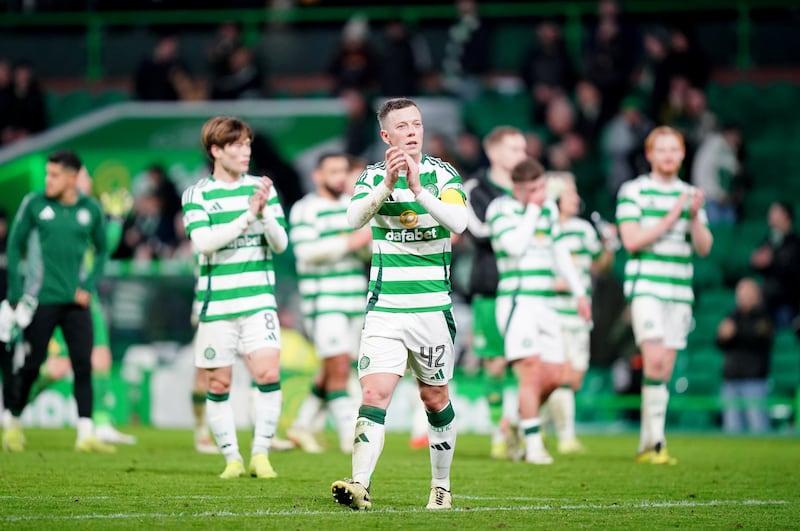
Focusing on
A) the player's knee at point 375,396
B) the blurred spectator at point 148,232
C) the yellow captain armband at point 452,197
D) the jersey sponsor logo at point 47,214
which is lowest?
the player's knee at point 375,396

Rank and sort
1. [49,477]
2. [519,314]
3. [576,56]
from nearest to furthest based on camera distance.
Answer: [49,477] < [519,314] < [576,56]

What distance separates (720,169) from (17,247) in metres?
11.2

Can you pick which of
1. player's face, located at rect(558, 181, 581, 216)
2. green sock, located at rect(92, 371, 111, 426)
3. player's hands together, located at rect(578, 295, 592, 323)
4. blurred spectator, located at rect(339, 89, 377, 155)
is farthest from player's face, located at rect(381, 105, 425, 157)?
blurred spectator, located at rect(339, 89, 377, 155)

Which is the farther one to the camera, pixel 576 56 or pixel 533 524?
pixel 576 56

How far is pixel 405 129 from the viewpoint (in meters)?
7.54

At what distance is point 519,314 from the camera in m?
11.3

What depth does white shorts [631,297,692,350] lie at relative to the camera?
11.2 m

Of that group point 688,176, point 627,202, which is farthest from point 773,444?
point 688,176

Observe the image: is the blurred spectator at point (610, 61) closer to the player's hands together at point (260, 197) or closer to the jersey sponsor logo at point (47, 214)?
the jersey sponsor logo at point (47, 214)

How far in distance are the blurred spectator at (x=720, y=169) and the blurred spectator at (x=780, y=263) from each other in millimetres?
1327

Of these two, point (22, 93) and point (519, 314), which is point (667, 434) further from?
point (22, 93)

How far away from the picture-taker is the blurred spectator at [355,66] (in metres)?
21.1

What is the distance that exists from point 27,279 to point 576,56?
39.1 feet

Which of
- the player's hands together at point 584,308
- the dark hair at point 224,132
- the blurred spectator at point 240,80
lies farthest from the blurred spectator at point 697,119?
the dark hair at point 224,132
